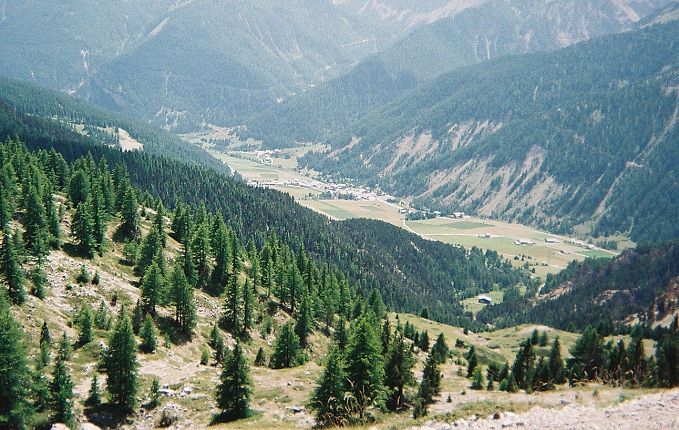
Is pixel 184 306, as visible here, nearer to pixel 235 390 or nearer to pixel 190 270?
pixel 190 270

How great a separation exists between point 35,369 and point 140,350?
831 inches

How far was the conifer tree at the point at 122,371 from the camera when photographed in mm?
66125

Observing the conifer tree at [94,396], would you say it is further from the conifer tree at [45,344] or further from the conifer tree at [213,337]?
the conifer tree at [213,337]

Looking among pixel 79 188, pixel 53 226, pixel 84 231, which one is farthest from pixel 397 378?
pixel 79 188

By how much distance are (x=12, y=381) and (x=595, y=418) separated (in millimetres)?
51566

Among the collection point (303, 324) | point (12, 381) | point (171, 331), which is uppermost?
point (303, 324)

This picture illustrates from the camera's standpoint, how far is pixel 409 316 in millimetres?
189250

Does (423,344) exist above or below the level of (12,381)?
above

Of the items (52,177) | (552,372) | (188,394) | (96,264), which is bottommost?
(188,394)

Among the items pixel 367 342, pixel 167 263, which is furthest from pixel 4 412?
pixel 167 263

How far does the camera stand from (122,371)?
218 ft

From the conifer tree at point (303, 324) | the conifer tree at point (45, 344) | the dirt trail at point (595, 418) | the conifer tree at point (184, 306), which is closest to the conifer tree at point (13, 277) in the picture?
the conifer tree at point (45, 344)

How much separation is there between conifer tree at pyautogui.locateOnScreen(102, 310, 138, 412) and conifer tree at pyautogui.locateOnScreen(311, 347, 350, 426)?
74.0 feet

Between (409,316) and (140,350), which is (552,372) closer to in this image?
(140,350)
